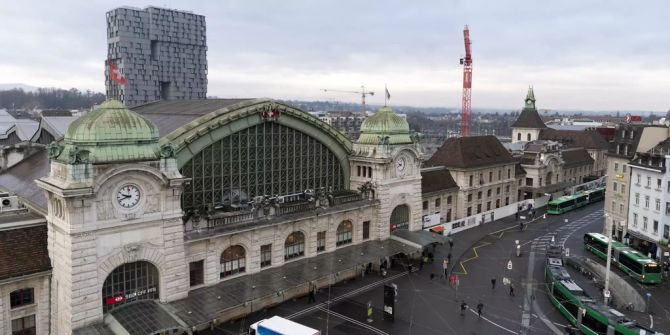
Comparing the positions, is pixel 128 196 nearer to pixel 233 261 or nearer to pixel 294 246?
pixel 233 261

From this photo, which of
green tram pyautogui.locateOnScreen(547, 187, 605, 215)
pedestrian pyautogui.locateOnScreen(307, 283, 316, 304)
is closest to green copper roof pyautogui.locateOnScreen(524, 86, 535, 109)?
green tram pyautogui.locateOnScreen(547, 187, 605, 215)

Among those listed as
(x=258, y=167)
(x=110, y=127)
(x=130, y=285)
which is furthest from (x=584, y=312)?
(x=110, y=127)

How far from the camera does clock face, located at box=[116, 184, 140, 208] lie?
42781 millimetres

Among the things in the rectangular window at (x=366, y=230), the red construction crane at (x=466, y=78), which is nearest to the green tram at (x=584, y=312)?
the rectangular window at (x=366, y=230)

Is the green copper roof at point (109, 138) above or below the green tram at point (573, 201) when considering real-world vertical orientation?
above

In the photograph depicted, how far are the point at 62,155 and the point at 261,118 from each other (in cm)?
2031

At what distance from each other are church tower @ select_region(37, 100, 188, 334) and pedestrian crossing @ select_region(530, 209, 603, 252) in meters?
52.8

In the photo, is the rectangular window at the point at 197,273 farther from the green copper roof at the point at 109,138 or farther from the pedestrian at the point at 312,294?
the green copper roof at the point at 109,138

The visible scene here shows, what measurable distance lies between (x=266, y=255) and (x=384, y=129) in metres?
21.6

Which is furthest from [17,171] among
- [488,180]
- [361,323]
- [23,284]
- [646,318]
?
[488,180]

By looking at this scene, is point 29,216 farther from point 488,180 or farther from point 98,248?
point 488,180

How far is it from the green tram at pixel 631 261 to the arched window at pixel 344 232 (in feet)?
105

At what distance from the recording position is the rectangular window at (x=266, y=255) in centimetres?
5548

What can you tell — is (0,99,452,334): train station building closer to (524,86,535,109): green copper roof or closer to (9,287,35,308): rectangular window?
(9,287,35,308): rectangular window
